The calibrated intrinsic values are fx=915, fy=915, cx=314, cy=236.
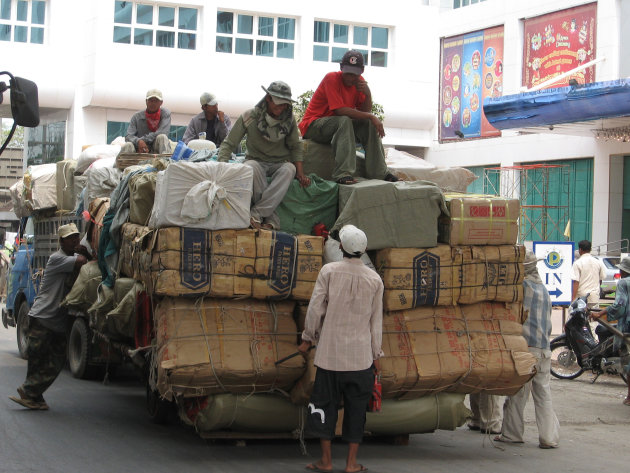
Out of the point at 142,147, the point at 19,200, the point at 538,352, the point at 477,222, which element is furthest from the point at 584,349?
the point at 19,200

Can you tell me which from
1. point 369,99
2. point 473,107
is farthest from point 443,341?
point 473,107

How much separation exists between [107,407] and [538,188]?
27.2 meters

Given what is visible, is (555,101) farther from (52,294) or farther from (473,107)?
(52,294)

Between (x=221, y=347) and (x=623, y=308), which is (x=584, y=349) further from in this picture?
(x=221, y=347)

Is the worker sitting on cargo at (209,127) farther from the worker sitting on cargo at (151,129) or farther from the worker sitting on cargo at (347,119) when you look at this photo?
the worker sitting on cargo at (347,119)

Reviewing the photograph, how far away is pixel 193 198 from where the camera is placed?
6.88 meters

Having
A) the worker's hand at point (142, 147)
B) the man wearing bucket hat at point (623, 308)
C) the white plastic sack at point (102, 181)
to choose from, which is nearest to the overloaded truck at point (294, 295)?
the white plastic sack at point (102, 181)

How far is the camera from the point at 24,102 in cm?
629

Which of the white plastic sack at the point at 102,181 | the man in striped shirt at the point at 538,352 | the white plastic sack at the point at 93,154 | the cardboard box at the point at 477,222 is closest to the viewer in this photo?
the cardboard box at the point at 477,222

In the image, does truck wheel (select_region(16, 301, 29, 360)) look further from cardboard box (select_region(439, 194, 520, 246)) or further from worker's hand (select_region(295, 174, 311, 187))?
cardboard box (select_region(439, 194, 520, 246))

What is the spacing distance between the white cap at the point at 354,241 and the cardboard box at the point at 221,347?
3.03 feet

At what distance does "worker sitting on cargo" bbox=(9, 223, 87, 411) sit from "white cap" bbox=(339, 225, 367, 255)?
3479 mm

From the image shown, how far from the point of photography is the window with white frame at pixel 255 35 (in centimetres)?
3434

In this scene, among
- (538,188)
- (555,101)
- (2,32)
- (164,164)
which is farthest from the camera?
(538,188)
